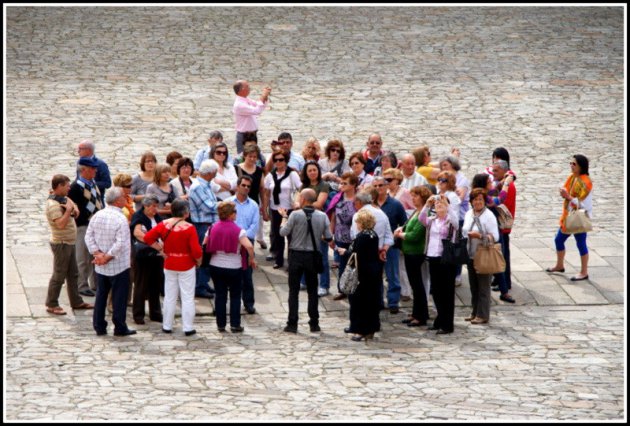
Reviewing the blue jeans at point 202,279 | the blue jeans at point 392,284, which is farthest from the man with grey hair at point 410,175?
the blue jeans at point 202,279

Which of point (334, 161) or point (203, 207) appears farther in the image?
point (334, 161)

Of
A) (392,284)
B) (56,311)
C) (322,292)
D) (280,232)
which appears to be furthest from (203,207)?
(392,284)

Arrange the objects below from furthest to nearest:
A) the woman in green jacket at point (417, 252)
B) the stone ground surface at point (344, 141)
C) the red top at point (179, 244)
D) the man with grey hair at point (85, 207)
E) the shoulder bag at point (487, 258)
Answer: the man with grey hair at point (85, 207) < the woman in green jacket at point (417, 252) < the shoulder bag at point (487, 258) < the red top at point (179, 244) < the stone ground surface at point (344, 141)

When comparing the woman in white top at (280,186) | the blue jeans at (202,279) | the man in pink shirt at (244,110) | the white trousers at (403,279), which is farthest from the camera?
the man in pink shirt at (244,110)

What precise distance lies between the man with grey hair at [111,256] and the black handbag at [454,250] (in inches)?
134

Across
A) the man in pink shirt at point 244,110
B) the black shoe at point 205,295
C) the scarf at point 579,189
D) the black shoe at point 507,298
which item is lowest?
the black shoe at point 507,298

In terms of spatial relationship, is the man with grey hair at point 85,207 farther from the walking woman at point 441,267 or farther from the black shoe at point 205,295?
the walking woman at point 441,267

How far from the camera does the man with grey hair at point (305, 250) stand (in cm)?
1552

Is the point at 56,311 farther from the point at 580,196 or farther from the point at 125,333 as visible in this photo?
the point at 580,196

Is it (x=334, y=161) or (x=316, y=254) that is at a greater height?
(x=334, y=161)

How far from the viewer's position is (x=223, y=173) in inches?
685

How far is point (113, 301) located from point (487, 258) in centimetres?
413

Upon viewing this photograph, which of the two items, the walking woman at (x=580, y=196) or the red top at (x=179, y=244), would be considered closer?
the red top at (x=179, y=244)

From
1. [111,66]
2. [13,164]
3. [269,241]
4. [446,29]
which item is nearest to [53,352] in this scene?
[269,241]
